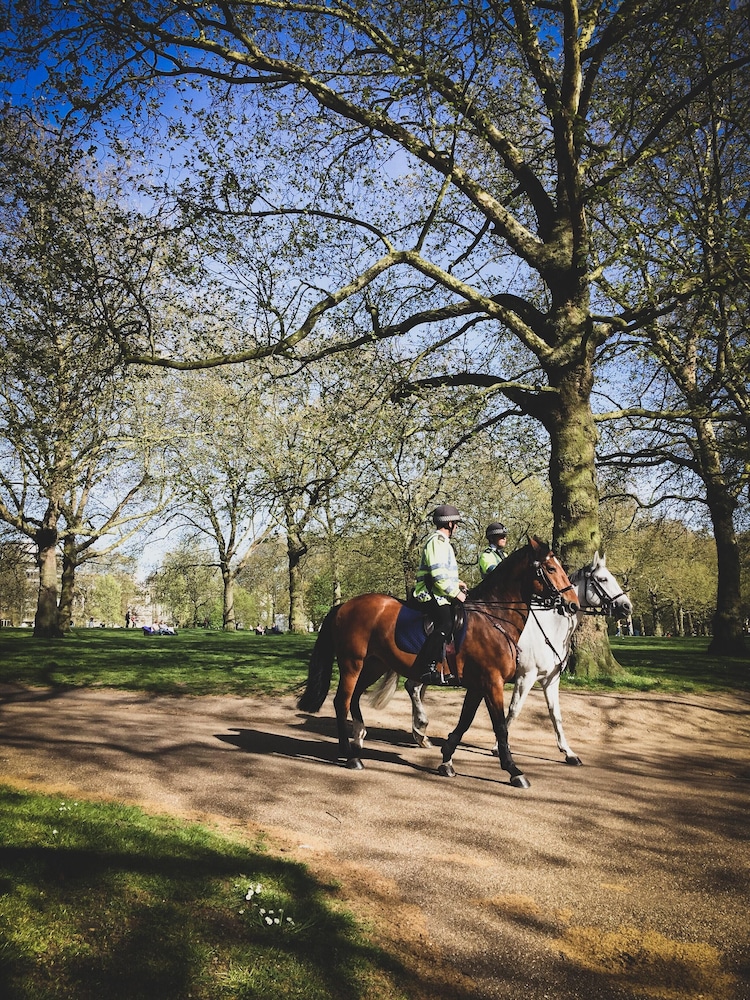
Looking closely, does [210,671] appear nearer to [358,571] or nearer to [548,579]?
[548,579]

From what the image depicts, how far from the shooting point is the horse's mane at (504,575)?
8.48 meters

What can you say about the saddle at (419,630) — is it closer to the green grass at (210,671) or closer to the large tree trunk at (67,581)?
the green grass at (210,671)

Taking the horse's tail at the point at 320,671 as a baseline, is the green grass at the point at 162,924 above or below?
below

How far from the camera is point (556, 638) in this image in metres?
9.46

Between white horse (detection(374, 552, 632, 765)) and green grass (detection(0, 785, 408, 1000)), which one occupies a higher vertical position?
white horse (detection(374, 552, 632, 765))

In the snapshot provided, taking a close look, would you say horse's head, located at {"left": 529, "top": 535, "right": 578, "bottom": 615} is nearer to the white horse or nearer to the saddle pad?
the white horse

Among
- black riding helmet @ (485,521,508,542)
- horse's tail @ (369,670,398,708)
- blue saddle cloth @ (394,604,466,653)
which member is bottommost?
horse's tail @ (369,670,398,708)

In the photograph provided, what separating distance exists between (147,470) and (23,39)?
19.1m

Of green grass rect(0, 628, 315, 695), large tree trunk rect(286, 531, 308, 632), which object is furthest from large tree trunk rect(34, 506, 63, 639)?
large tree trunk rect(286, 531, 308, 632)

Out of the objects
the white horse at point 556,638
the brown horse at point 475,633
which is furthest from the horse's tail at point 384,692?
the white horse at point 556,638

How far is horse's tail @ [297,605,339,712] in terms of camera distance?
9008 millimetres

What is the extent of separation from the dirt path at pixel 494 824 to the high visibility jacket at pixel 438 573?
7.20ft

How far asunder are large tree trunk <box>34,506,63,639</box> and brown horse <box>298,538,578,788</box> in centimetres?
2146

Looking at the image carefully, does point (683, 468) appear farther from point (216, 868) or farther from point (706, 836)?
point (216, 868)
